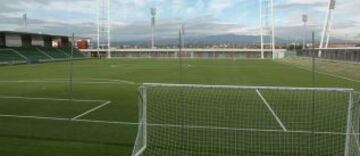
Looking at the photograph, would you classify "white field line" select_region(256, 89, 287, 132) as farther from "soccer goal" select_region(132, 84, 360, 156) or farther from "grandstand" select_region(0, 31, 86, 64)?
"grandstand" select_region(0, 31, 86, 64)

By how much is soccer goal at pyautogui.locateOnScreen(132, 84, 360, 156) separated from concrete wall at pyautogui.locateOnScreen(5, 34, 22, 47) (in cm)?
6009

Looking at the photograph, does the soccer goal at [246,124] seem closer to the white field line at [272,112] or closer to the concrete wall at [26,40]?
the white field line at [272,112]

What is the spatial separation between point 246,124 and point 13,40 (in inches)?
2699

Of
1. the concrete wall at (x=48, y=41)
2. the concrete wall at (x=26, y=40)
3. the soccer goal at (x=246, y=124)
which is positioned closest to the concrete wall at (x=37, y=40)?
the concrete wall at (x=26, y=40)

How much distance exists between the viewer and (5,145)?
36.9ft

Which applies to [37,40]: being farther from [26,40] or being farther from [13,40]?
[13,40]

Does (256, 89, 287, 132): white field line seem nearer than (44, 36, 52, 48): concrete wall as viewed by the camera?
Yes

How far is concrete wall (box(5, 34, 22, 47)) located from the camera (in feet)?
245

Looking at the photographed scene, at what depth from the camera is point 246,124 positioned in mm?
14023

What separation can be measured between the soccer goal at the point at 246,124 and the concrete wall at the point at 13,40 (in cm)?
6009

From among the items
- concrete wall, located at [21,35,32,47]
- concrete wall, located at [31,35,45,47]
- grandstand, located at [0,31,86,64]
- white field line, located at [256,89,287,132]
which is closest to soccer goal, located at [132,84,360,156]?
white field line, located at [256,89,287,132]

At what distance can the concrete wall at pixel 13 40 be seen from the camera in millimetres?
74562

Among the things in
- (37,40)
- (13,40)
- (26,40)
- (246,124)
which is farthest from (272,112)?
(37,40)

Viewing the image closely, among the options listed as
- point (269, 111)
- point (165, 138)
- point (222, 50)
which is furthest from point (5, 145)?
point (222, 50)
